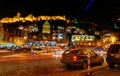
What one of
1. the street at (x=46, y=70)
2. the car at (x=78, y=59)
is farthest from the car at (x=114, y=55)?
the car at (x=78, y=59)

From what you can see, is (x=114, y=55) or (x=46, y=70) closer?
(x=46, y=70)

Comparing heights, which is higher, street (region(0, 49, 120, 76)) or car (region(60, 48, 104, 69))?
car (region(60, 48, 104, 69))

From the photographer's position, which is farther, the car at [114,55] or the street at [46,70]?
the car at [114,55]

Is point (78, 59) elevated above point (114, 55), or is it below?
below

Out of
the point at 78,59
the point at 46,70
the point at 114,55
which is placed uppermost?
the point at 114,55

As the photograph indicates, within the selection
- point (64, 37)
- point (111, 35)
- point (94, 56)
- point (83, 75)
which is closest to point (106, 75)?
point (83, 75)

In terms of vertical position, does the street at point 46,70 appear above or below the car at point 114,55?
below

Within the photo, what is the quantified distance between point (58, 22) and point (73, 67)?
172827 millimetres

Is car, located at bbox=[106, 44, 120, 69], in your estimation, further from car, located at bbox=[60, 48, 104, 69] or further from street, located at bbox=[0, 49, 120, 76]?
car, located at bbox=[60, 48, 104, 69]

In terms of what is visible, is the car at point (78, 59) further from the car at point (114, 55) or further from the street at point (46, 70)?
the car at point (114, 55)

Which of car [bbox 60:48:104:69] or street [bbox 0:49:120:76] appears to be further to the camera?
car [bbox 60:48:104:69]

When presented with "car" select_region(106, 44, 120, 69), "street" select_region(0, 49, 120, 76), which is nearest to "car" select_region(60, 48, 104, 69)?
"street" select_region(0, 49, 120, 76)

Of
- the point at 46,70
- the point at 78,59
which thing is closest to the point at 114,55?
the point at 78,59

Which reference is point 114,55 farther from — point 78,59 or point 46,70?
point 46,70
